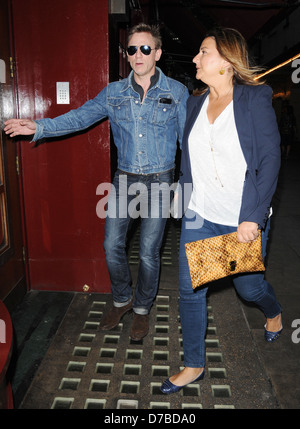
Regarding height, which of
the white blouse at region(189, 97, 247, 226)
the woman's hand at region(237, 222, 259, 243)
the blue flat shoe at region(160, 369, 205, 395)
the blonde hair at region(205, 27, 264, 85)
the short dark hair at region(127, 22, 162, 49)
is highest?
the short dark hair at region(127, 22, 162, 49)

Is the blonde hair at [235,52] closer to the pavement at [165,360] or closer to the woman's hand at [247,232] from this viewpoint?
the woman's hand at [247,232]

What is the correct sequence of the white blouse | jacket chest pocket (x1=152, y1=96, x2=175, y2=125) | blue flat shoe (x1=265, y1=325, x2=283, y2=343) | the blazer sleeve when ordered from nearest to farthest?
1. the blazer sleeve
2. the white blouse
3. jacket chest pocket (x1=152, y1=96, x2=175, y2=125)
4. blue flat shoe (x1=265, y1=325, x2=283, y2=343)

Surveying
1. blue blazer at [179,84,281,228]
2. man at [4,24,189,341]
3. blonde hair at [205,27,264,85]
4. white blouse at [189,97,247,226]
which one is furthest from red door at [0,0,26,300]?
blue blazer at [179,84,281,228]

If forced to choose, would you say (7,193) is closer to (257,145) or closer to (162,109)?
(162,109)

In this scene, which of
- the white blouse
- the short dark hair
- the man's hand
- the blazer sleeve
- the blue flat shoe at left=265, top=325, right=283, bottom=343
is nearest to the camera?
the blazer sleeve

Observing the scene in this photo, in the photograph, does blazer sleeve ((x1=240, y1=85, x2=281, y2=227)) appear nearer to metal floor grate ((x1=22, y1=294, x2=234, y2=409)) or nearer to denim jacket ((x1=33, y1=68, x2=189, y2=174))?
denim jacket ((x1=33, y1=68, x2=189, y2=174))

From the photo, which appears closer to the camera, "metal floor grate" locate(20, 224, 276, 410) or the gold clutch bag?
the gold clutch bag

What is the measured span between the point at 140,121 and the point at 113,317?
1671 millimetres

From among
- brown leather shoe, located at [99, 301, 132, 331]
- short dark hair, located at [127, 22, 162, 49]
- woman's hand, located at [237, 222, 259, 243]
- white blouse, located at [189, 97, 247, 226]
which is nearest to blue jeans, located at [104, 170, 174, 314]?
brown leather shoe, located at [99, 301, 132, 331]

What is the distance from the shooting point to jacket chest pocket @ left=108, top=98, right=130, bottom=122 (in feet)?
9.34

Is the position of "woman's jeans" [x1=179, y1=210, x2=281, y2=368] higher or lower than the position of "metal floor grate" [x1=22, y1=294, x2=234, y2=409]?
higher

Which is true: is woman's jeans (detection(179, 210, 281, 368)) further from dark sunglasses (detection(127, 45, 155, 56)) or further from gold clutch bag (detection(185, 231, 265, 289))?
dark sunglasses (detection(127, 45, 155, 56))
